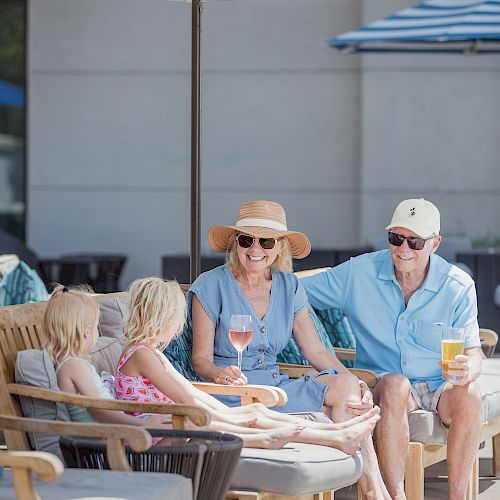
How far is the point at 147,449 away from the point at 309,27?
863cm

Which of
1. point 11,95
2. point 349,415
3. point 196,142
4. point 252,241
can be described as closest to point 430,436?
point 349,415

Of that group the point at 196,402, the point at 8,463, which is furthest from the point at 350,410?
the point at 8,463

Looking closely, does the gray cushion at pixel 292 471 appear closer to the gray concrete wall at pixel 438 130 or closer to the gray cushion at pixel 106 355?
the gray cushion at pixel 106 355

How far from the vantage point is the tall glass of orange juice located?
13.9 feet

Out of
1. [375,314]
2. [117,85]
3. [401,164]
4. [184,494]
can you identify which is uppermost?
[117,85]

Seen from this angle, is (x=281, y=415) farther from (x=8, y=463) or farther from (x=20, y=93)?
(x=20, y=93)

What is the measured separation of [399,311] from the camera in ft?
16.0

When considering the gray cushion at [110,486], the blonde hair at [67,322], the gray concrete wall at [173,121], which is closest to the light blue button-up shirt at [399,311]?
the blonde hair at [67,322]

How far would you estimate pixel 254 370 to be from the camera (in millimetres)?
4582

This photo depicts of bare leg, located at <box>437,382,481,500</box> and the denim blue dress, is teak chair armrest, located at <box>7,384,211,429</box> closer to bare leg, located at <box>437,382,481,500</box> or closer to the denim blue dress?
the denim blue dress

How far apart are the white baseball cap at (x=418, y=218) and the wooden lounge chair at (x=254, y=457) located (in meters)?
1.18

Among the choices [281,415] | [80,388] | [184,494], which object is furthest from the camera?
[281,415]

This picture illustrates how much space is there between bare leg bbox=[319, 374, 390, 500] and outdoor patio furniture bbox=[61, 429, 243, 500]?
0.86m

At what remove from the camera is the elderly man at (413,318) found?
449 cm
